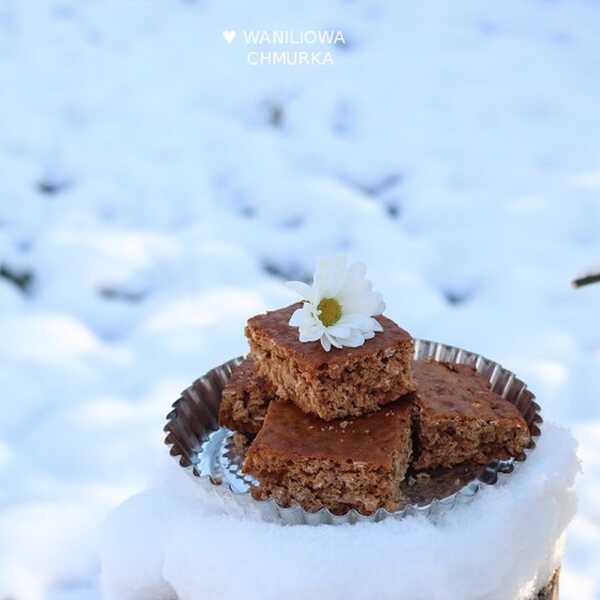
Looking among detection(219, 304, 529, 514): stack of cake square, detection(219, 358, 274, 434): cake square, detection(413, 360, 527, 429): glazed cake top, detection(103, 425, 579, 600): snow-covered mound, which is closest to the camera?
detection(103, 425, 579, 600): snow-covered mound

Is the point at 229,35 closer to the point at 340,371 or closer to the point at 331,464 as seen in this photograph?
the point at 340,371

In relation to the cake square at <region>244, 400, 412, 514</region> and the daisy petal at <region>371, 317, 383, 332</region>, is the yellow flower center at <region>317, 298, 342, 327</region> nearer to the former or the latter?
the daisy petal at <region>371, 317, 383, 332</region>

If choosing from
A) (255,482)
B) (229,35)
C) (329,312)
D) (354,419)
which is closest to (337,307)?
(329,312)

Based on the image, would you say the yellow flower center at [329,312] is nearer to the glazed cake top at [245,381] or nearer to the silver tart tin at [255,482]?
the glazed cake top at [245,381]

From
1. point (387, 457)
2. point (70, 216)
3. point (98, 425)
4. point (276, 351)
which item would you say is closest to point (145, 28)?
point (70, 216)

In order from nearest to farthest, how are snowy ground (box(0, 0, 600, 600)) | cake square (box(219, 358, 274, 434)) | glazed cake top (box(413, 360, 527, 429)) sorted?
1. glazed cake top (box(413, 360, 527, 429))
2. cake square (box(219, 358, 274, 434))
3. snowy ground (box(0, 0, 600, 600))

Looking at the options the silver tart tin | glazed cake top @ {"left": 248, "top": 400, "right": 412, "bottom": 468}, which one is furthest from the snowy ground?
glazed cake top @ {"left": 248, "top": 400, "right": 412, "bottom": 468}

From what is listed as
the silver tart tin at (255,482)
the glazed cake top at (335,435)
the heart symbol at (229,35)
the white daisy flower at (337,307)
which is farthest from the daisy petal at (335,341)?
the heart symbol at (229,35)
